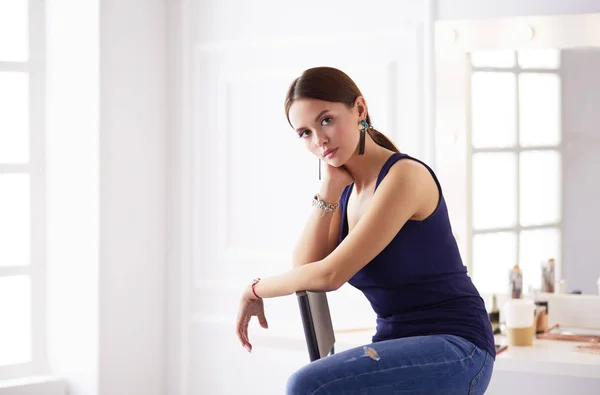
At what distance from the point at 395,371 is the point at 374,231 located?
0.26m

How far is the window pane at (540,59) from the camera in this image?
2.74 m

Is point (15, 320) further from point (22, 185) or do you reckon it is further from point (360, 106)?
point (360, 106)

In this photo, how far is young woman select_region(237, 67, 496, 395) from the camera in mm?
1445

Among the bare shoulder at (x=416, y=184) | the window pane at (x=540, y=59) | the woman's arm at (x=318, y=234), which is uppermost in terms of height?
the window pane at (x=540, y=59)

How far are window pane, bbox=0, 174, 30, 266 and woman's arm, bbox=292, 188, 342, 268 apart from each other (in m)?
1.98

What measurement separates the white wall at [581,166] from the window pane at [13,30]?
209cm

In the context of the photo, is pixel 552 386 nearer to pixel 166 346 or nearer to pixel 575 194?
pixel 575 194

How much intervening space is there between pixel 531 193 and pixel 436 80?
496 millimetres

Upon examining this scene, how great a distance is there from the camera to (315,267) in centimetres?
158

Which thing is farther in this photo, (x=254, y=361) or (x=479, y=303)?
(x=254, y=361)

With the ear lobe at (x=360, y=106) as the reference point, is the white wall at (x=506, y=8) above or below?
above

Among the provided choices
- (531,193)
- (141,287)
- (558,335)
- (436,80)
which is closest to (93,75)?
(141,287)

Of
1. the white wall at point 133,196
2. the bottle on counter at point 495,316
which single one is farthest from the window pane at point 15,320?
the bottle on counter at point 495,316

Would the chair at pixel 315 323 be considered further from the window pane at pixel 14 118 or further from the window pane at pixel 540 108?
the window pane at pixel 14 118
